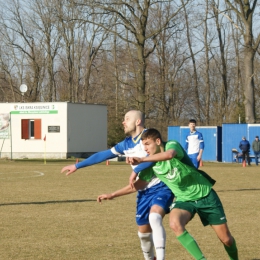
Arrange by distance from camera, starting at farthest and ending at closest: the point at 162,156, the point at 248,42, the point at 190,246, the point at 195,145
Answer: the point at 248,42 → the point at 195,145 → the point at 190,246 → the point at 162,156

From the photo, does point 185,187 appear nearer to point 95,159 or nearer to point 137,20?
point 95,159

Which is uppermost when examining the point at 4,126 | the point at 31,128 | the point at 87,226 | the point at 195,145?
the point at 4,126

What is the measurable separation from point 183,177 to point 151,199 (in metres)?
0.82

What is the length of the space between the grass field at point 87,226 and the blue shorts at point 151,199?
3.04 ft

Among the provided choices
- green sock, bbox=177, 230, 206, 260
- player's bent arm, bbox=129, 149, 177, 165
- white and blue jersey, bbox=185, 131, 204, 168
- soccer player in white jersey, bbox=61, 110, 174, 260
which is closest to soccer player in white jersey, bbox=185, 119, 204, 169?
white and blue jersey, bbox=185, 131, 204, 168

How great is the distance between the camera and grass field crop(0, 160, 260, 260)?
8914 millimetres

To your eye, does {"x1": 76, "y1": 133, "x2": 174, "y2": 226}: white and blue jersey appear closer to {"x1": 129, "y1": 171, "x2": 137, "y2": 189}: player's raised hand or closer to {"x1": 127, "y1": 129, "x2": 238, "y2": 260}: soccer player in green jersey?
{"x1": 129, "y1": 171, "x2": 137, "y2": 189}: player's raised hand

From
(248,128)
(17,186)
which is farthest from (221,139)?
(17,186)

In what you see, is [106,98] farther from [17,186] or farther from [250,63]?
[17,186]

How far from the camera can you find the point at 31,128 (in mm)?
44938

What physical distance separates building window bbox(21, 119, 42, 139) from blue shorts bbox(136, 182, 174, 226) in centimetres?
3729

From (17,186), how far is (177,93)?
137 ft

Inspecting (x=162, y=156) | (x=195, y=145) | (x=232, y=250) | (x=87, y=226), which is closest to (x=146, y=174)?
(x=162, y=156)

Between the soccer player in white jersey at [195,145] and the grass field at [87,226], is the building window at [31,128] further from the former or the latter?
the soccer player in white jersey at [195,145]
